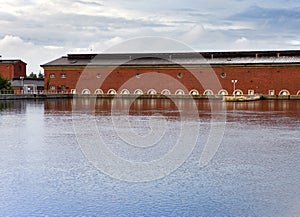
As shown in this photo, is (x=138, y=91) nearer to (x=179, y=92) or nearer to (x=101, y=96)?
(x=101, y=96)

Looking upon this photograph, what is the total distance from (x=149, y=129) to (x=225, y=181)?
733 cm

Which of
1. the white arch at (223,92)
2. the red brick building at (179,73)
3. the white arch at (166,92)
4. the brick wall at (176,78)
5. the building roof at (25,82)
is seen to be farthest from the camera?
the building roof at (25,82)

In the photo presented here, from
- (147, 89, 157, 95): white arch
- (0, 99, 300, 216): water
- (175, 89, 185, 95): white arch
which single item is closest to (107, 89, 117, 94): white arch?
(147, 89, 157, 95): white arch

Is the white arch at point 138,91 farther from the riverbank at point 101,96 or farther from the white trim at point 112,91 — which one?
the white trim at point 112,91

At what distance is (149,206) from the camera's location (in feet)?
20.5

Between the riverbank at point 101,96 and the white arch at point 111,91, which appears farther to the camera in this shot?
the white arch at point 111,91

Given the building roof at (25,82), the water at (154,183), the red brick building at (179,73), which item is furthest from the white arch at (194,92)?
the water at (154,183)

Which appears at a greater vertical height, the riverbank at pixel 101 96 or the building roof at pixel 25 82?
the building roof at pixel 25 82

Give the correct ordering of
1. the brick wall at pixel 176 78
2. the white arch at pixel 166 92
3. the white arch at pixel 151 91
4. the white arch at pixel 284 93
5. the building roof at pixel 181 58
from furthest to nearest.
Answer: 1. the white arch at pixel 151 91
2. the white arch at pixel 166 92
3. the building roof at pixel 181 58
4. the brick wall at pixel 176 78
5. the white arch at pixel 284 93

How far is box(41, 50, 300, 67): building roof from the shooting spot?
40.9 meters

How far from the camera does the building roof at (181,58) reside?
40.9 metres

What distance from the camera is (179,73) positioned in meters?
42.7

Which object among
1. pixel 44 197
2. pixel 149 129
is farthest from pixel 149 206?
pixel 149 129

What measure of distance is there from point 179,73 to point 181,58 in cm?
196
